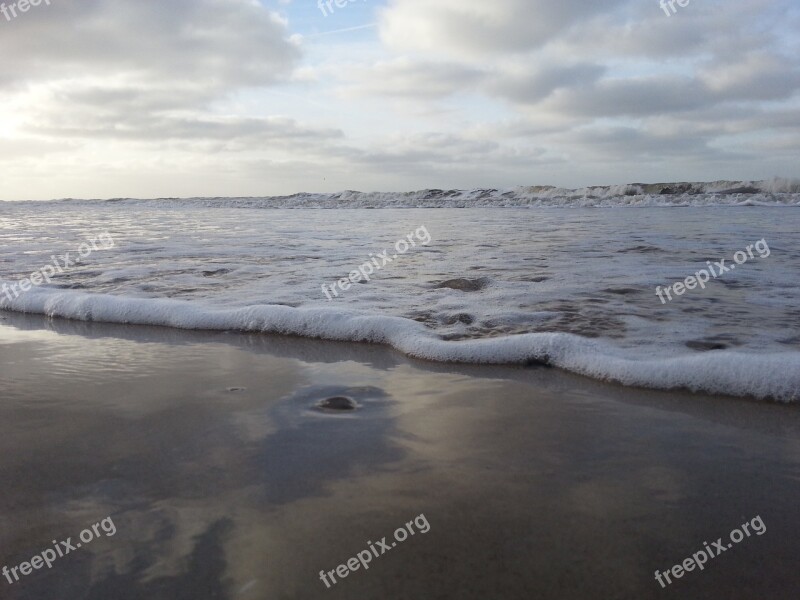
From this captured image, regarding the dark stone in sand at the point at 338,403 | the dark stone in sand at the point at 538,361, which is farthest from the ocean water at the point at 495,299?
the dark stone in sand at the point at 338,403

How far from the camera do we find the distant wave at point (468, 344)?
311cm

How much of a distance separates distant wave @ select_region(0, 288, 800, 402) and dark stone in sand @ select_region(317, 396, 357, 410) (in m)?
0.88

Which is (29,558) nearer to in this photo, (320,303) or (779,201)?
(320,303)

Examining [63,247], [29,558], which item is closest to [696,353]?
[29,558]

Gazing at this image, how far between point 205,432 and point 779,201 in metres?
35.8

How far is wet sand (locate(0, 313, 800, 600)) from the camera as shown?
5.22 ft

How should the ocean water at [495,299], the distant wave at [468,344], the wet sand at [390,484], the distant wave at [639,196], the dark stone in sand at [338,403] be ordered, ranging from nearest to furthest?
the wet sand at [390,484], the dark stone in sand at [338,403], the distant wave at [468,344], the ocean water at [495,299], the distant wave at [639,196]

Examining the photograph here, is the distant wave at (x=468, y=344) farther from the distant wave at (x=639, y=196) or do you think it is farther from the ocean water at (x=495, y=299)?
the distant wave at (x=639, y=196)

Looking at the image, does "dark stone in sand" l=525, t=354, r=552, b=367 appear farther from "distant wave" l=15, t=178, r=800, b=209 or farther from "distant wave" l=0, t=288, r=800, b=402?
"distant wave" l=15, t=178, r=800, b=209

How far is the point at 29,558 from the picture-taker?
1.68 metres

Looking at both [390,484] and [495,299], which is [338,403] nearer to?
[390,484]

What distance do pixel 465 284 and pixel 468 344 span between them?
7.30 feet

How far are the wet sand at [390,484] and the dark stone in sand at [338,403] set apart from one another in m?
0.08

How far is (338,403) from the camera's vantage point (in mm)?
2951
